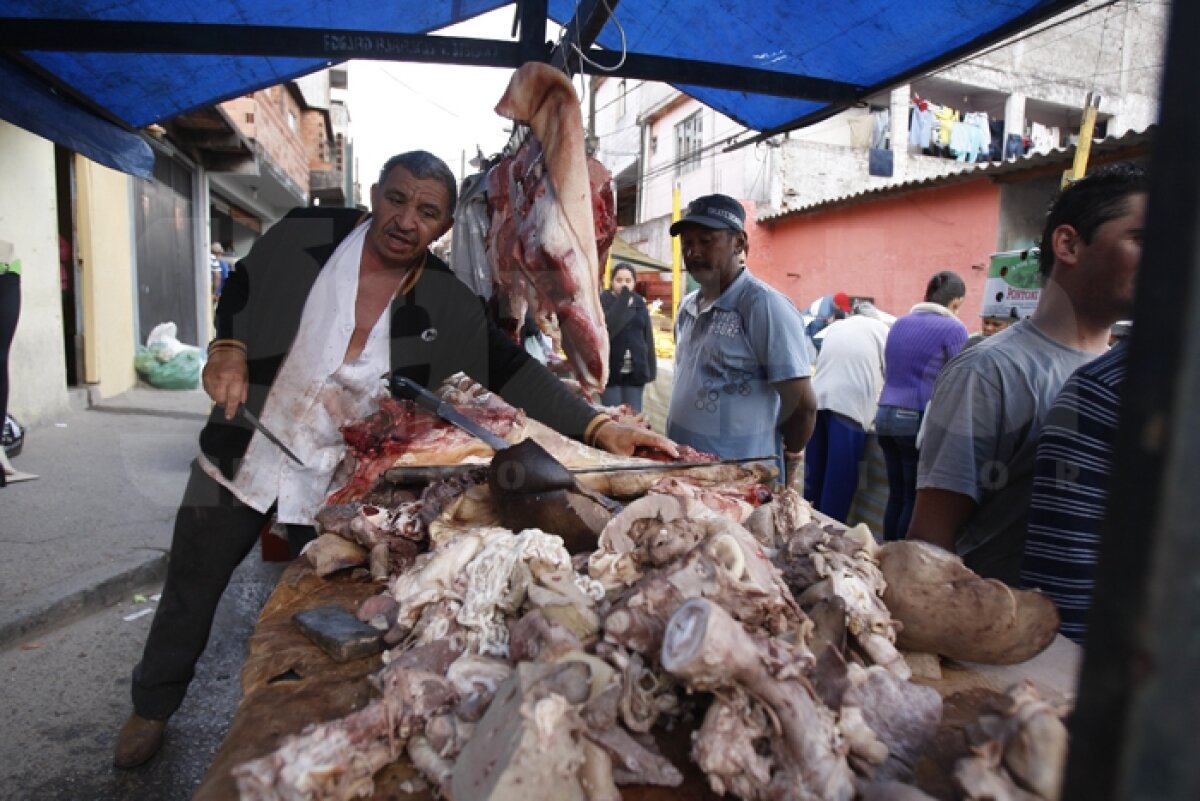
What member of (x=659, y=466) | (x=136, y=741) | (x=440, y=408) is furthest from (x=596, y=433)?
(x=136, y=741)

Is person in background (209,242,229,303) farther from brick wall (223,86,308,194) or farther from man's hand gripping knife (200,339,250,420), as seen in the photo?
man's hand gripping knife (200,339,250,420)

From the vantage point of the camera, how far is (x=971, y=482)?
2092mm

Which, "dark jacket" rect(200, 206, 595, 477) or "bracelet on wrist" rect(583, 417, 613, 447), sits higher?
"dark jacket" rect(200, 206, 595, 477)

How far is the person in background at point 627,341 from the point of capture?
7531mm

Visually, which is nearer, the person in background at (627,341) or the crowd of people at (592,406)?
the crowd of people at (592,406)

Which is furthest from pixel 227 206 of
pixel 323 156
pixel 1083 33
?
pixel 1083 33

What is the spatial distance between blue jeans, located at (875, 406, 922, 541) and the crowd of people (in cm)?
160

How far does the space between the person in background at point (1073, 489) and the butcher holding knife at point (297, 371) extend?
1155mm

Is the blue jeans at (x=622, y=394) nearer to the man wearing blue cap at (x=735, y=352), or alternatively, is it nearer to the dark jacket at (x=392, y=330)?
the man wearing blue cap at (x=735, y=352)

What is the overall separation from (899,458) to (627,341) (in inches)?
127

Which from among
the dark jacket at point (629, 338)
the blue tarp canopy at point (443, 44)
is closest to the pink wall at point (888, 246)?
the dark jacket at point (629, 338)

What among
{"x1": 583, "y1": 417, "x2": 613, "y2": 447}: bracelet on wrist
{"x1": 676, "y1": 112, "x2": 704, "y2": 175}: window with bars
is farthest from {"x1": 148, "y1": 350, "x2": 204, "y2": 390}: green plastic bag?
{"x1": 676, "y1": 112, "x2": 704, "y2": 175}: window with bars

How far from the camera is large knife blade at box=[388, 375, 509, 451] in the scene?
2301mm

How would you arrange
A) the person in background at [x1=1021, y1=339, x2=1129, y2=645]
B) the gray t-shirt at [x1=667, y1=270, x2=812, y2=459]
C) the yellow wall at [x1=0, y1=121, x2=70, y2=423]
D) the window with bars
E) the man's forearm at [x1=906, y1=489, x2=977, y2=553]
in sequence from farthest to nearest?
the window with bars < the yellow wall at [x1=0, y1=121, x2=70, y2=423] < the gray t-shirt at [x1=667, y1=270, x2=812, y2=459] < the man's forearm at [x1=906, y1=489, x2=977, y2=553] < the person in background at [x1=1021, y1=339, x2=1129, y2=645]
